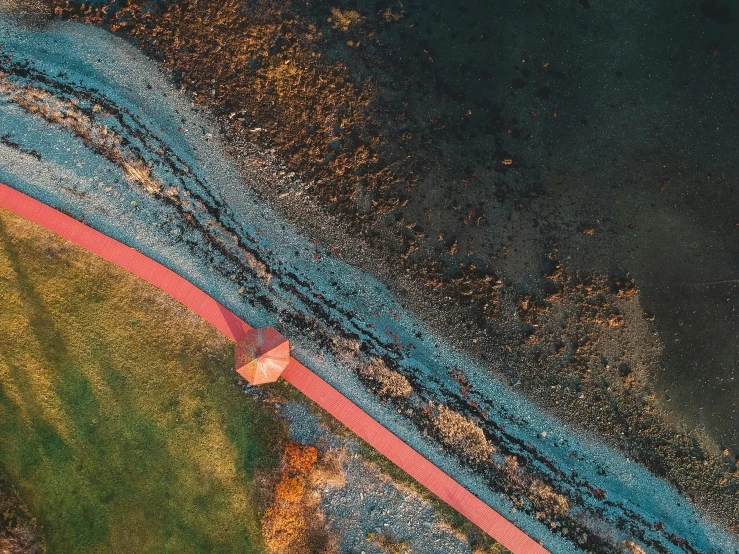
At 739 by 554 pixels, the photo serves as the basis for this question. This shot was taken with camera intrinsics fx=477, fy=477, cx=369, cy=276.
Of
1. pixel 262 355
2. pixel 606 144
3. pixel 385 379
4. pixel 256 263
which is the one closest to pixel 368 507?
pixel 385 379

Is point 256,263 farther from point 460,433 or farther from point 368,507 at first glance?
point 460,433

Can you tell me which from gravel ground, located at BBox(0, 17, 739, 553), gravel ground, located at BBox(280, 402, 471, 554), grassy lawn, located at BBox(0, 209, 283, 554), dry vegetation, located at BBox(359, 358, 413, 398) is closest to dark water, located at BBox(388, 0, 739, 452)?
gravel ground, located at BBox(0, 17, 739, 553)

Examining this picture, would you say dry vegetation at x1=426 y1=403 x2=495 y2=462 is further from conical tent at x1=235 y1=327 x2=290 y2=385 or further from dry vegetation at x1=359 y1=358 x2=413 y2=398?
conical tent at x1=235 y1=327 x2=290 y2=385

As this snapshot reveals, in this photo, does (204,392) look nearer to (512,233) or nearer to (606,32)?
(512,233)

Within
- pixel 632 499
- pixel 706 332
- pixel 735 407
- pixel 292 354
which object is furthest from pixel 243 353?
pixel 735 407

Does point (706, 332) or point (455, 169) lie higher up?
point (455, 169)

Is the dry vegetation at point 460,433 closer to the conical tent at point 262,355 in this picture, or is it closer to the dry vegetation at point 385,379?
the dry vegetation at point 385,379

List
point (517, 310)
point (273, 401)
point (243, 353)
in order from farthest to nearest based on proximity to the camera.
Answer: point (517, 310) → point (273, 401) → point (243, 353)
